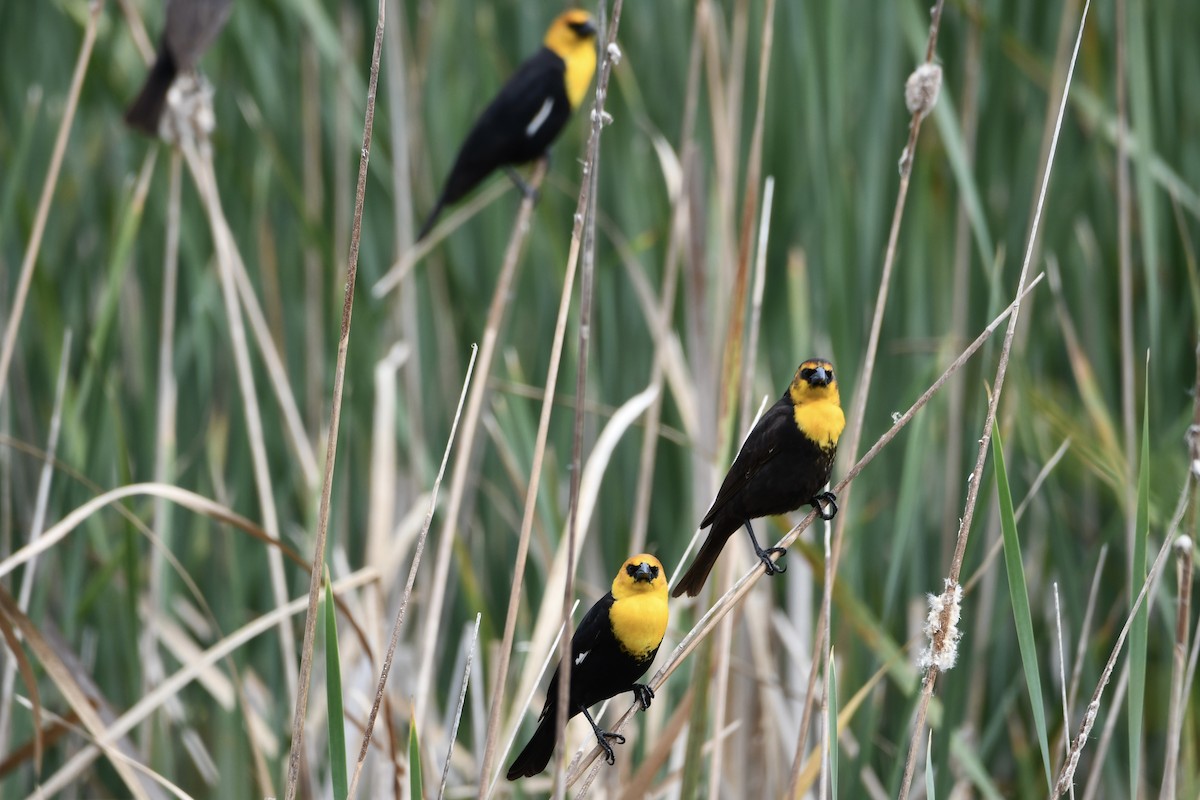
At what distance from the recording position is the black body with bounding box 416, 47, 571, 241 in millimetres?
2758

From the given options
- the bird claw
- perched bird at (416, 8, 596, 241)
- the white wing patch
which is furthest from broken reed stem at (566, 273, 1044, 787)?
the white wing patch

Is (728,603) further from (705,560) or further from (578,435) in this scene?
(578,435)

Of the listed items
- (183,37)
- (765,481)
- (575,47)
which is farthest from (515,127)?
(765,481)

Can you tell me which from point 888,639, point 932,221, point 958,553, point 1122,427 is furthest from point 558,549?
point 1122,427

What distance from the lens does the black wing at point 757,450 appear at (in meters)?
1.72

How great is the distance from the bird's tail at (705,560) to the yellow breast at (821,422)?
0.17 m

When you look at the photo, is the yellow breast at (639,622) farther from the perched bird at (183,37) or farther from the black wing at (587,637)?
the perched bird at (183,37)

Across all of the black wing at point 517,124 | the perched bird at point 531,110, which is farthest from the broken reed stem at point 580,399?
the black wing at point 517,124

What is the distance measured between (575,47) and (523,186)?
0.70m

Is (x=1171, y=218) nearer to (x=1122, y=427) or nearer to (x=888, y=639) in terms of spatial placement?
(x=1122, y=427)

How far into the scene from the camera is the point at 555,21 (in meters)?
3.00

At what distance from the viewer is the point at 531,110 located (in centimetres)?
297

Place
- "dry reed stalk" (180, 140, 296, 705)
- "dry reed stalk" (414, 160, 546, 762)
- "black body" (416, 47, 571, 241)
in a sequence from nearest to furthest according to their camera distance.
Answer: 1. "dry reed stalk" (414, 160, 546, 762)
2. "dry reed stalk" (180, 140, 296, 705)
3. "black body" (416, 47, 571, 241)

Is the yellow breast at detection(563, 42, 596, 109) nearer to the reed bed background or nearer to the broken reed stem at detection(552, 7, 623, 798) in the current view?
the reed bed background
